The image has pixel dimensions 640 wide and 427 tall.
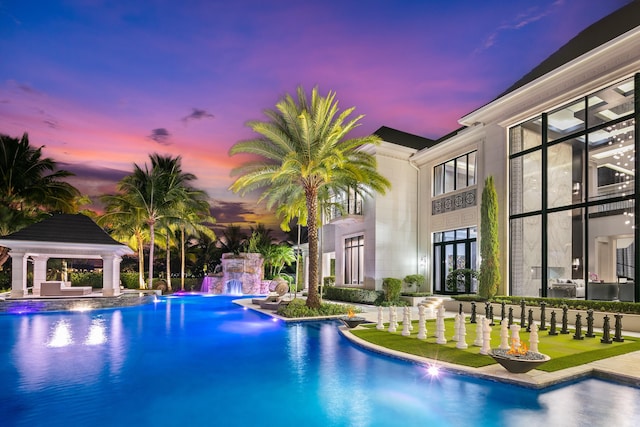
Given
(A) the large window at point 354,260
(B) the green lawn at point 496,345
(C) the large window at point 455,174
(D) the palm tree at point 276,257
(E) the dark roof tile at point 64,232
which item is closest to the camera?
(B) the green lawn at point 496,345

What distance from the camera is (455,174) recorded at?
2236 centimetres

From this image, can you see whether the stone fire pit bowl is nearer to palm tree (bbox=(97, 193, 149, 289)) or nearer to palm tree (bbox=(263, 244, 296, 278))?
palm tree (bbox=(263, 244, 296, 278))

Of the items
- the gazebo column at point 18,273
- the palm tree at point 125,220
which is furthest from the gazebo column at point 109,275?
the palm tree at point 125,220

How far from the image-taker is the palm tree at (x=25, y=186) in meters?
26.3

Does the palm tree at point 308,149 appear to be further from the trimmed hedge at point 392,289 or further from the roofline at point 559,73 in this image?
the roofline at point 559,73

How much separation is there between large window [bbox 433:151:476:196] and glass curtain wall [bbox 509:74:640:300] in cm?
347

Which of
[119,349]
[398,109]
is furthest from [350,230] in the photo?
[119,349]

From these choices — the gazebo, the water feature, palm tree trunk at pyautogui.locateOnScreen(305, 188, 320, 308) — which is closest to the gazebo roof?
the gazebo

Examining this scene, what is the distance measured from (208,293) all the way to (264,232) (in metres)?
9.42

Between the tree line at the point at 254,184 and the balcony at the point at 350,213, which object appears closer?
the tree line at the point at 254,184

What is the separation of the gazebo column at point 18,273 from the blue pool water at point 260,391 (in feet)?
41.6

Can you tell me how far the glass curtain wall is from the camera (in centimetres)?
1656

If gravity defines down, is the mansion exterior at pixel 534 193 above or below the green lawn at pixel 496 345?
above

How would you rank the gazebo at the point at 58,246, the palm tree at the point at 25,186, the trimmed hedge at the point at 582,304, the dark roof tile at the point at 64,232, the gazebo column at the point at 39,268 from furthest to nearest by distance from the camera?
the palm tree at the point at 25,186 → the gazebo column at the point at 39,268 → the dark roof tile at the point at 64,232 → the gazebo at the point at 58,246 → the trimmed hedge at the point at 582,304
